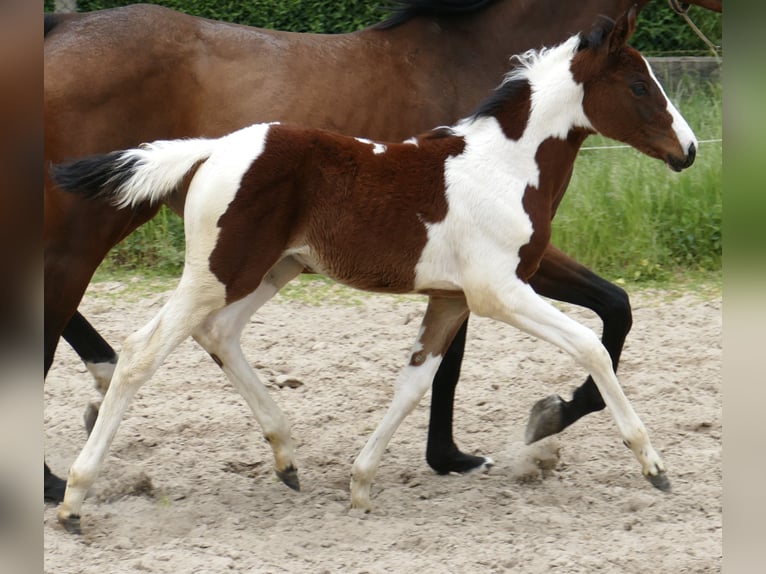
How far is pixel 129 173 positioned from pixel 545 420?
193 cm

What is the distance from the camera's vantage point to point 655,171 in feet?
24.6

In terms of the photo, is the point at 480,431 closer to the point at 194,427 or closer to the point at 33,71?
the point at 194,427

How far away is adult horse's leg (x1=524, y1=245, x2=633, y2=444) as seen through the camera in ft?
13.3

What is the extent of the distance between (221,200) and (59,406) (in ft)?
6.82

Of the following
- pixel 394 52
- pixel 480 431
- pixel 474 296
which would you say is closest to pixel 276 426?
pixel 474 296

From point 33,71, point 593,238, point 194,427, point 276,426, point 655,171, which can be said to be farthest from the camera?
point 655,171

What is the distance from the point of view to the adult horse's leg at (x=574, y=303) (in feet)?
13.3

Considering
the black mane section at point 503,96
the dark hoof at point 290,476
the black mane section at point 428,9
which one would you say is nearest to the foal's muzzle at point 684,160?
the black mane section at point 503,96

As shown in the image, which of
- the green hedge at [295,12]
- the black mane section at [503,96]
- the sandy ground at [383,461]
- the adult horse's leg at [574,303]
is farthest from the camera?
the green hedge at [295,12]

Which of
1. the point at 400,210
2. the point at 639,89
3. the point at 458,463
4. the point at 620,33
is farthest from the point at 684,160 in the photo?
the point at 458,463

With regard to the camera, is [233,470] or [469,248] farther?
[233,470]

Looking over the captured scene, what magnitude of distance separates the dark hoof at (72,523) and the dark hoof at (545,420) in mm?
1794

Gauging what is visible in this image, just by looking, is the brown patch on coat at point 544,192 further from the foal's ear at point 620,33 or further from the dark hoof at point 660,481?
the dark hoof at point 660,481

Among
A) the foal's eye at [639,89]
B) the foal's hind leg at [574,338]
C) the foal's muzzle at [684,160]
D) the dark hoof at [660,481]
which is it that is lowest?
the dark hoof at [660,481]
